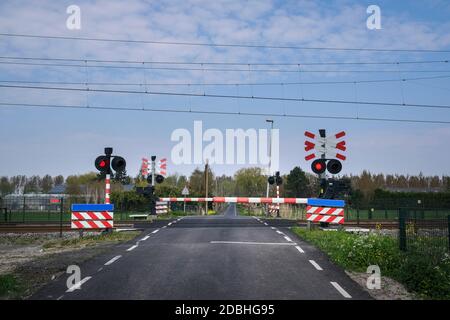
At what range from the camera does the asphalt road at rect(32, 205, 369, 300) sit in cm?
736

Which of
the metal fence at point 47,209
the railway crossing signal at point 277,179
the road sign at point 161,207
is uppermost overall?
the railway crossing signal at point 277,179

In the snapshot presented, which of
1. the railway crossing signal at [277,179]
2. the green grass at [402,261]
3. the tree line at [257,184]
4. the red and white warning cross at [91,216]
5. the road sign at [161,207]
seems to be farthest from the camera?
the tree line at [257,184]

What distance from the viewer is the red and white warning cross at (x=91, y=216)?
52.4ft

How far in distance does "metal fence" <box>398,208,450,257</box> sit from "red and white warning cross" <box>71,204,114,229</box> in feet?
33.3

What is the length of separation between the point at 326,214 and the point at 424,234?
6161 millimetres

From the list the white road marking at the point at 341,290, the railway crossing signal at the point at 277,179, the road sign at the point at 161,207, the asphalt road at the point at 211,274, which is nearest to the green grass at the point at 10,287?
the asphalt road at the point at 211,274

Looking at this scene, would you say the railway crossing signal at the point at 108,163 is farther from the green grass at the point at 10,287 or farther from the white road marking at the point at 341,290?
the white road marking at the point at 341,290

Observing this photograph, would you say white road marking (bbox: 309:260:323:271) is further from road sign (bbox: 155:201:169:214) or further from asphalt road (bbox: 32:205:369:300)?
road sign (bbox: 155:201:169:214)

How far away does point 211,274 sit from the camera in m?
8.88

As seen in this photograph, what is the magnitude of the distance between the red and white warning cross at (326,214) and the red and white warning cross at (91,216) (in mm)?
7658

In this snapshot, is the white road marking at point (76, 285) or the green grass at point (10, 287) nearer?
the green grass at point (10, 287)

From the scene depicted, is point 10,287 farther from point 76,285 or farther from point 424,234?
point 424,234

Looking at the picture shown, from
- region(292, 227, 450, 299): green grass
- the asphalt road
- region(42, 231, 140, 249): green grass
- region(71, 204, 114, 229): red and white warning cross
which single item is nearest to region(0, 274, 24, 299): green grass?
the asphalt road
